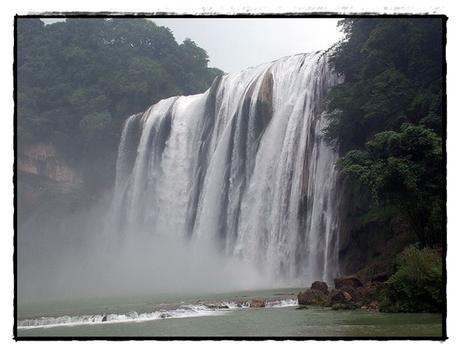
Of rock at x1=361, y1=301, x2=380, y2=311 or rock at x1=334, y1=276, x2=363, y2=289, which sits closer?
rock at x1=361, y1=301, x2=380, y2=311

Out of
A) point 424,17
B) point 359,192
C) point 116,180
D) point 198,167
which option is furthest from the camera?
point 116,180

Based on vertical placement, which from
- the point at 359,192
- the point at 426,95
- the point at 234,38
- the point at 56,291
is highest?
the point at 234,38

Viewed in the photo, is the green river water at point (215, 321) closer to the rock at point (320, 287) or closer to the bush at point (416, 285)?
the bush at point (416, 285)

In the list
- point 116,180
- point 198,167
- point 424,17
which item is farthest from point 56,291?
point 424,17

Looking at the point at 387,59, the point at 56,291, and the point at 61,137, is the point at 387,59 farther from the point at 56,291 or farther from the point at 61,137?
the point at 61,137

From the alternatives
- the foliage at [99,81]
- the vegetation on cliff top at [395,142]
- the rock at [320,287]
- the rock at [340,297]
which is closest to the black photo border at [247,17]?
the vegetation on cliff top at [395,142]

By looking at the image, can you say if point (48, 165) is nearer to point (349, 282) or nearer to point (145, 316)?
point (145, 316)

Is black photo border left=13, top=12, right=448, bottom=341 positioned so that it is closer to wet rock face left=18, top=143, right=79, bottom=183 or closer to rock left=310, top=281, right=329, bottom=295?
rock left=310, top=281, right=329, bottom=295

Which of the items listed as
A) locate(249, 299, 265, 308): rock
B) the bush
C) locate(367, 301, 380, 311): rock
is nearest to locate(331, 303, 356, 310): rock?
locate(367, 301, 380, 311): rock
